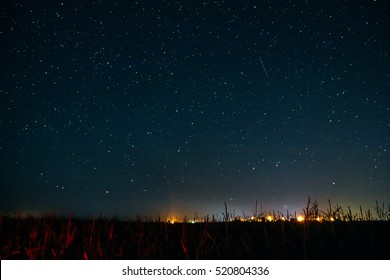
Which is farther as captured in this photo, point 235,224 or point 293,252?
point 235,224
